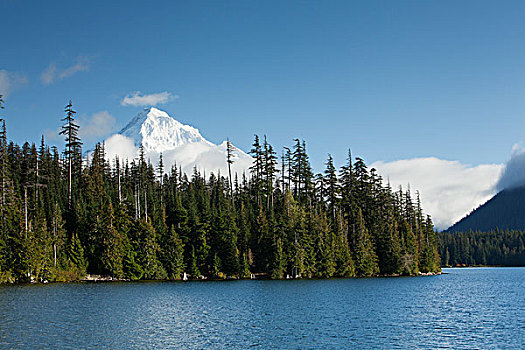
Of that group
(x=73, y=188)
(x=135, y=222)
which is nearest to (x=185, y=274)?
(x=135, y=222)

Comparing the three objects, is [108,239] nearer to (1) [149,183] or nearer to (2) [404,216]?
(1) [149,183]

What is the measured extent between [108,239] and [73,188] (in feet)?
102

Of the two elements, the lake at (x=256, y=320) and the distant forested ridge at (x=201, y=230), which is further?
the distant forested ridge at (x=201, y=230)

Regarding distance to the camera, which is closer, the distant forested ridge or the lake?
the lake

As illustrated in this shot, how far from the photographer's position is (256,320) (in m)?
42.1

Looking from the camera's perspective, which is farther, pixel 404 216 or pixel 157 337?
pixel 404 216

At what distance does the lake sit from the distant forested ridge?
23.0 meters

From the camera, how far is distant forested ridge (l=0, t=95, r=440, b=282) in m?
84.2

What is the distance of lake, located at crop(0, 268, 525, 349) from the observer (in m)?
32.4

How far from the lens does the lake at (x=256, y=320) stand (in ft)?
106

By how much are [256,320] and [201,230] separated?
5829cm

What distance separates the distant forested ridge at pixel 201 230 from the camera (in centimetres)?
8425

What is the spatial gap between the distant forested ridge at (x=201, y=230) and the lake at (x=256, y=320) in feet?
Result: 75.3

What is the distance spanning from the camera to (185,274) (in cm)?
9581
